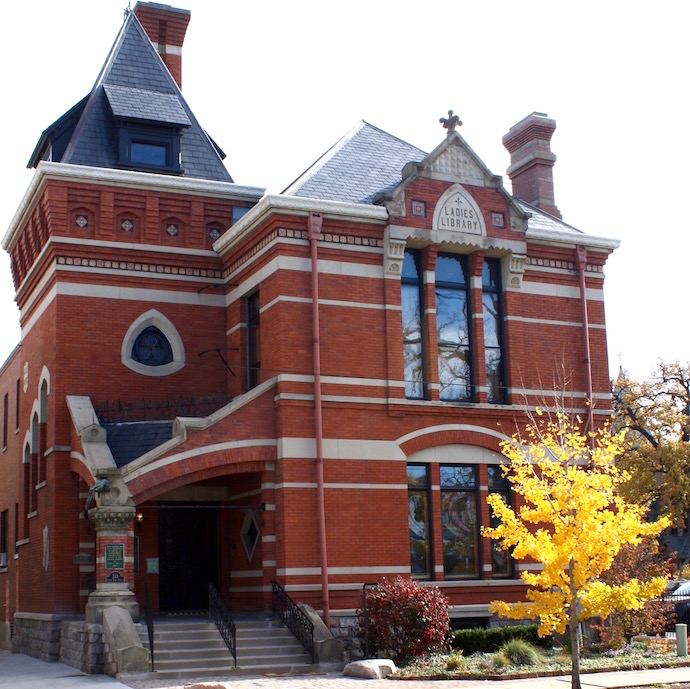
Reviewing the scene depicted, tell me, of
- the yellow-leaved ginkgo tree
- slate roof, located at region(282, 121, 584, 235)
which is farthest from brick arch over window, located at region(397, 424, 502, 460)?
the yellow-leaved ginkgo tree

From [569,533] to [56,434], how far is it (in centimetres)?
1272

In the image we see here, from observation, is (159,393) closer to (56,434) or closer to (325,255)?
(56,434)

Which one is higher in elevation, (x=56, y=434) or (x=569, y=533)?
(x=56, y=434)

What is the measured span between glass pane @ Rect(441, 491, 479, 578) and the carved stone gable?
7148mm

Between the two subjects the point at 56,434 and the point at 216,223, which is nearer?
the point at 56,434

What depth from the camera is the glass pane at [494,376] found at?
2398 centimetres

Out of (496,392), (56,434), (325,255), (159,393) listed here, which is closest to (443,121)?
(325,255)

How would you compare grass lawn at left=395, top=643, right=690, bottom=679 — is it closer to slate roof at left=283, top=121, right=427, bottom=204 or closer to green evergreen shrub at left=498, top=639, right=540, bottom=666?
green evergreen shrub at left=498, top=639, right=540, bottom=666

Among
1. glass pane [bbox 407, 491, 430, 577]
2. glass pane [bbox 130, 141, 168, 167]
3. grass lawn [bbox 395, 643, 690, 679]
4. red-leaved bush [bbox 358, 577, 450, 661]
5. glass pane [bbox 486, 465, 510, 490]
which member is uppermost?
glass pane [bbox 130, 141, 168, 167]

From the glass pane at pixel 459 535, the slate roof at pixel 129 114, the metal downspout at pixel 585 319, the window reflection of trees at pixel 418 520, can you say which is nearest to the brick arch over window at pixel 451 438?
the window reflection of trees at pixel 418 520

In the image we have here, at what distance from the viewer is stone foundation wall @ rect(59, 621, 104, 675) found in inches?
742

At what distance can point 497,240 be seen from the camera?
24.0 m

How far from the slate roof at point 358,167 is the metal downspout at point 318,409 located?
3.27ft

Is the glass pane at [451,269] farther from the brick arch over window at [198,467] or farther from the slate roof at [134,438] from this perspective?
the slate roof at [134,438]
